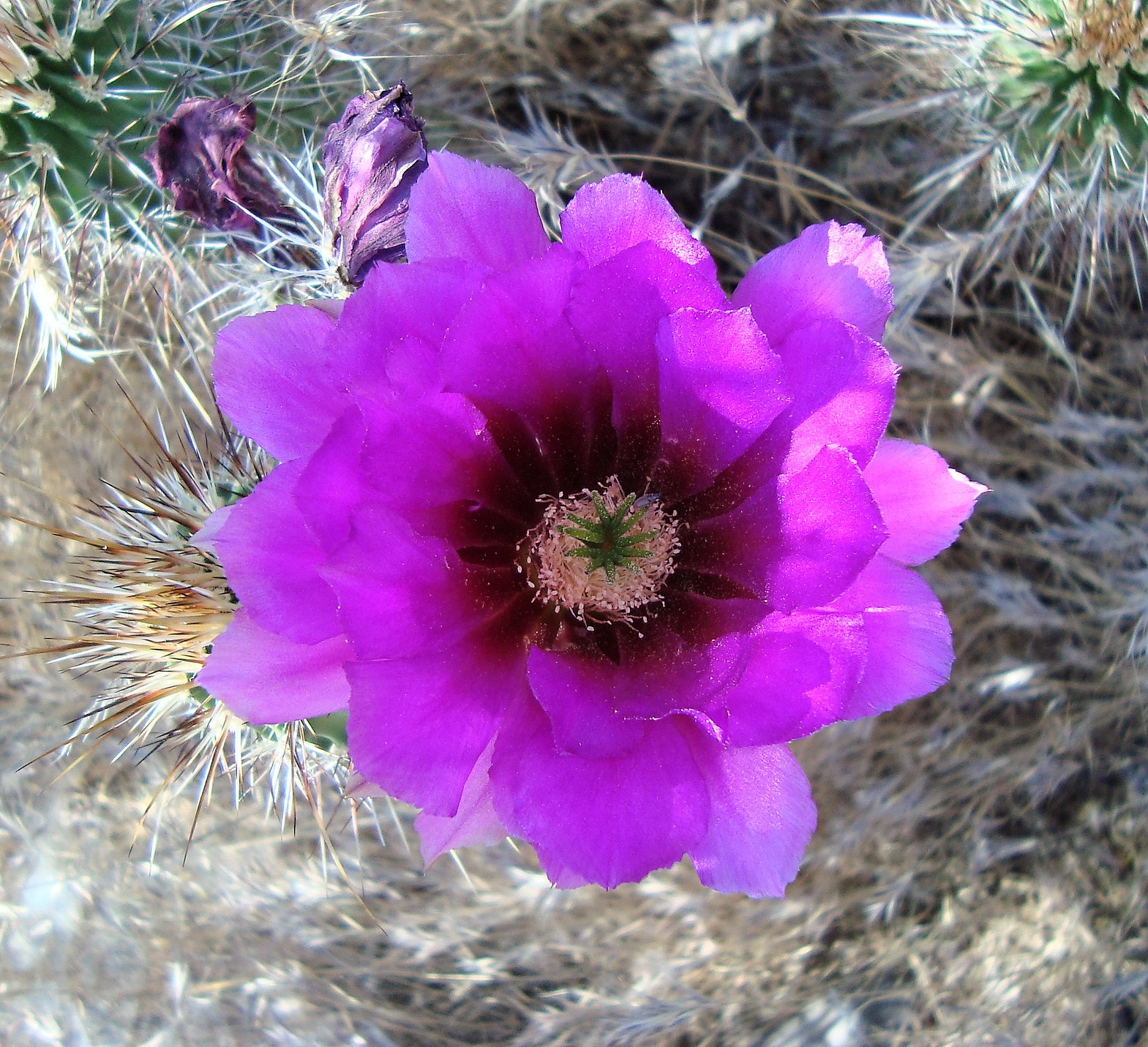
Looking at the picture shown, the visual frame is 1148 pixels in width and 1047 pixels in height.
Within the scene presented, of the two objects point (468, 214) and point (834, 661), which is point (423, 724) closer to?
point (834, 661)

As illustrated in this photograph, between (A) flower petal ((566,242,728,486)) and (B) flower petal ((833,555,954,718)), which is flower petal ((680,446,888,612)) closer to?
(B) flower petal ((833,555,954,718))

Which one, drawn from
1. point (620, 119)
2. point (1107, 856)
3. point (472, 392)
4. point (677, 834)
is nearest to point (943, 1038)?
point (1107, 856)

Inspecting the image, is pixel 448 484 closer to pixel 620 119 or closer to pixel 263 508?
pixel 263 508

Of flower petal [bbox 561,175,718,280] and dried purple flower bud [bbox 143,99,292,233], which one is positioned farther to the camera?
dried purple flower bud [bbox 143,99,292,233]

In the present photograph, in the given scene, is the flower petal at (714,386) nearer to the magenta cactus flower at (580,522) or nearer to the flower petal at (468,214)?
the magenta cactus flower at (580,522)

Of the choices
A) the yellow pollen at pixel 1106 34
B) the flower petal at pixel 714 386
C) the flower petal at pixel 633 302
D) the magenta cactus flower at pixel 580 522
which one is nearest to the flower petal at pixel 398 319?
the magenta cactus flower at pixel 580 522

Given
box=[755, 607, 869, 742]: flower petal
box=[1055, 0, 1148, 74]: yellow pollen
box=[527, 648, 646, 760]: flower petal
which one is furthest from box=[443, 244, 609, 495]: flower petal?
box=[1055, 0, 1148, 74]: yellow pollen
